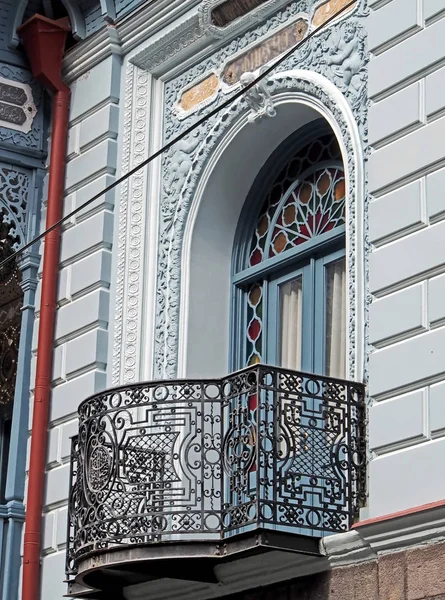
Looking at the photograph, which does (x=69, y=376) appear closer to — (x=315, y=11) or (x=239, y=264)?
(x=239, y=264)

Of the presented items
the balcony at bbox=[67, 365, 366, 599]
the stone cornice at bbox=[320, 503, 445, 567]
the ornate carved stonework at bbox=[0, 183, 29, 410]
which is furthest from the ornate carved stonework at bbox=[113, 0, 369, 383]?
the stone cornice at bbox=[320, 503, 445, 567]

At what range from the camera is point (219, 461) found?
32.7ft

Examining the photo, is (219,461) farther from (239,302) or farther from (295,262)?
(239,302)

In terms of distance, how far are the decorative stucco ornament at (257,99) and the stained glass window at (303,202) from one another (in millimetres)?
436

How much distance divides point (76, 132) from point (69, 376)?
2.04 m

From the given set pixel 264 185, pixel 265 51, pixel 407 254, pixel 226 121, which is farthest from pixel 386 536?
pixel 265 51

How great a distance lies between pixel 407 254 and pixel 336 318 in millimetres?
1282

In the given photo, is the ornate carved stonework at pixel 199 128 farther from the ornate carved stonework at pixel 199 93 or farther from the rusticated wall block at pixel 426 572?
the rusticated wall block at pixel 426 572

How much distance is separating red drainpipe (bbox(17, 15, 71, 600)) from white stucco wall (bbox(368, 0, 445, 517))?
3269mm

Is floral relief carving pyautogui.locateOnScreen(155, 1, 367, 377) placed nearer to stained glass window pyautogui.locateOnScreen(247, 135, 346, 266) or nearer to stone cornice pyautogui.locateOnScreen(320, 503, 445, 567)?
stained glass window pyautogui.locateOnScreen(247, 135, 346, 266)

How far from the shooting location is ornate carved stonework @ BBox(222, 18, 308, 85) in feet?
37.0

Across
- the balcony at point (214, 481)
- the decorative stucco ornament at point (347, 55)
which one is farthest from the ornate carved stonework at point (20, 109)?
the decorative stucco ornament at point (347, 55)

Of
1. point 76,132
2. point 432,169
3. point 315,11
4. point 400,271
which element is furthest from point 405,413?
point 76,132

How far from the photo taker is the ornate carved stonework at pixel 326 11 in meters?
10.9
